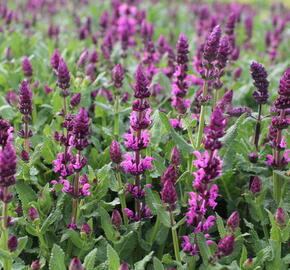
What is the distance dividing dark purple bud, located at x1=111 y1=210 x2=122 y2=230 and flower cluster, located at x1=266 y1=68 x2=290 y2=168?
1.12 meters

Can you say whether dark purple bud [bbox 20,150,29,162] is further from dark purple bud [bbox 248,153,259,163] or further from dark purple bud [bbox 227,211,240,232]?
dark purple bud [bbox 248,153,259,163]

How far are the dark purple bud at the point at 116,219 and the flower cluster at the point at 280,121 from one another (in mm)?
1117

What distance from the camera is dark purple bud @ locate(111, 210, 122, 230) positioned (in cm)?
281

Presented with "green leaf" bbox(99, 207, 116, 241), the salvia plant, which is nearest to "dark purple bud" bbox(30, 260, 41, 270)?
the salvia plant

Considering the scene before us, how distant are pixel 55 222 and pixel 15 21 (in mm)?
5845

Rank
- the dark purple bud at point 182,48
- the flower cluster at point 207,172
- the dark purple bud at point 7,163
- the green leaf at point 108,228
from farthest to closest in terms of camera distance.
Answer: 1. the dark purple bud at point 182,48
2. the green leaf at point 108,228
3. the flower cluster at point 207,172
4. the dark purple bud at point 7,163

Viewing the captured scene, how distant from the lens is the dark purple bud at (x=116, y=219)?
2812mm

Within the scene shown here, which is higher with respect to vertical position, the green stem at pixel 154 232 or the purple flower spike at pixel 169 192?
the purple flower spike at pixel 169 192

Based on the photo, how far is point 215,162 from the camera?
2.44 meters

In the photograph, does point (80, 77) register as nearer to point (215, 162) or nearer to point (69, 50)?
point (69, 50)

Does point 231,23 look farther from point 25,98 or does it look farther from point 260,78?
point 25,98

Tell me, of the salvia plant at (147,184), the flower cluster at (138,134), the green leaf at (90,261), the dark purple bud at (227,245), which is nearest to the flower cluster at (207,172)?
the salvia plant at (147,184)

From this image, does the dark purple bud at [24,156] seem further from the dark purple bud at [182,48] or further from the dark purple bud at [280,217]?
the dark purple bud at [280,217]

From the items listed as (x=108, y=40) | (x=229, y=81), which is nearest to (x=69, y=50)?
(x=108, y=40)
